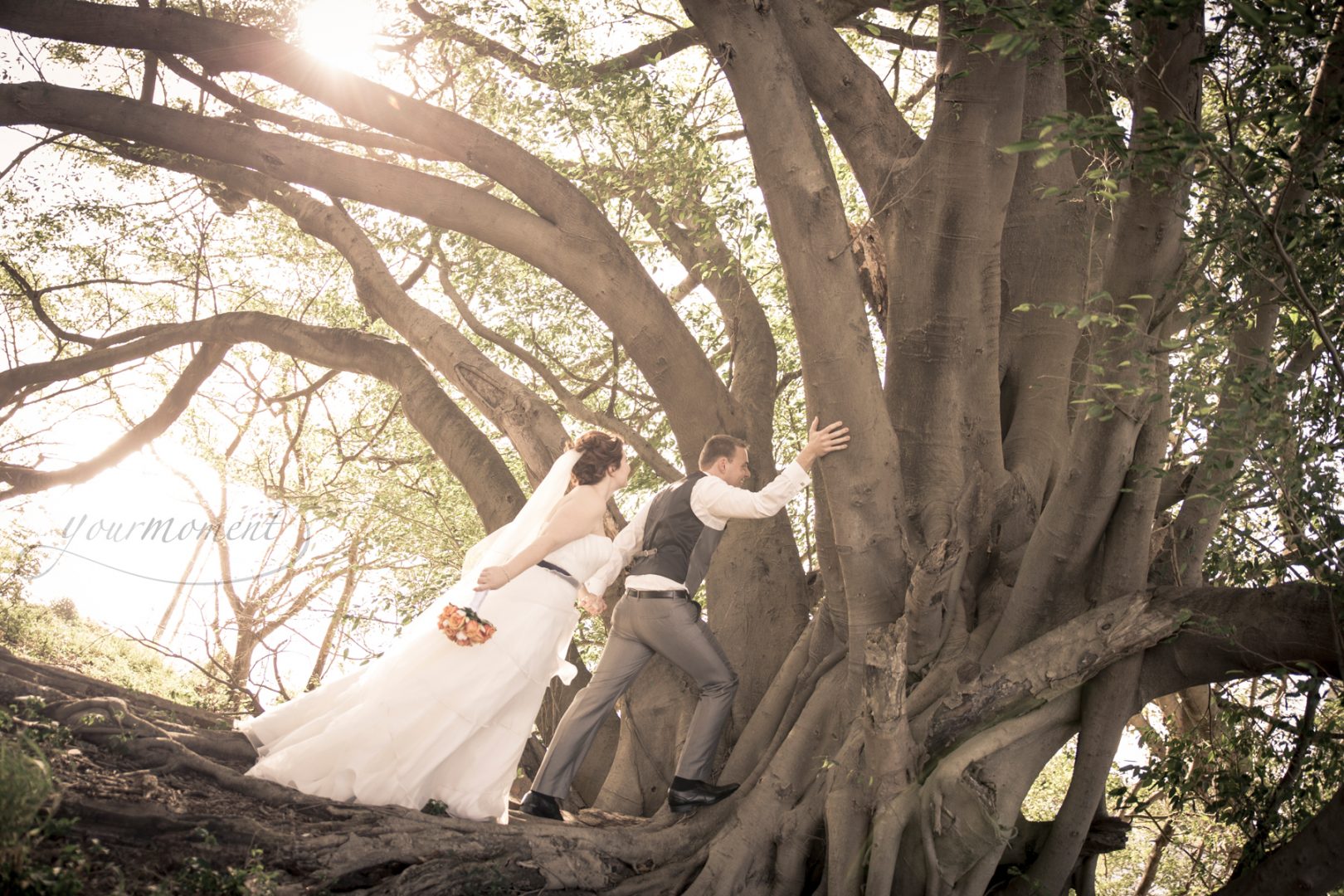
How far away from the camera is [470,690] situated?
552 centimetres

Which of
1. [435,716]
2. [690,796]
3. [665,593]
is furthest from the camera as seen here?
[665,593]

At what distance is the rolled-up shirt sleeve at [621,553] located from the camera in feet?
20.2

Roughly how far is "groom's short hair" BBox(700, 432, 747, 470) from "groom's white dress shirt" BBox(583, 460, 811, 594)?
168 millimetres

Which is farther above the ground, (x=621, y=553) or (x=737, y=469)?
(x=737, y=469)

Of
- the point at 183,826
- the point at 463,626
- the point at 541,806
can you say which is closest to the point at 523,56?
the point at 463,626

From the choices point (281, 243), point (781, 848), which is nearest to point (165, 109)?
point (281, 243)

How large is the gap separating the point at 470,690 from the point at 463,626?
0.34m

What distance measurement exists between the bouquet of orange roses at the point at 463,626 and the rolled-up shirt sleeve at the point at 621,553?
799 millimetres

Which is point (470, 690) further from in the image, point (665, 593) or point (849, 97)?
point (849, 97)

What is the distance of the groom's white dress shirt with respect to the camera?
535 cm

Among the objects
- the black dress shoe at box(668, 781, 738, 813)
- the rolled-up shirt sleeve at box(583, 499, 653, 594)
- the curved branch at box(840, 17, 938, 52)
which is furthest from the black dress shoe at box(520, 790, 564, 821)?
the curved branch at box(840, 17, 938, 52)

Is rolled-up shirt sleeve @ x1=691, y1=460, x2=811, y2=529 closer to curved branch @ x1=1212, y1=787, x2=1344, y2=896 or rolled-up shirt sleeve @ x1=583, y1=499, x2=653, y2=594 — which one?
rolled-up shirt sleeve @ x1=583, y1=499, x2=653, y2=594

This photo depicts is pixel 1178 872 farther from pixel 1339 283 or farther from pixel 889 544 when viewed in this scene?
pixel 1339 283

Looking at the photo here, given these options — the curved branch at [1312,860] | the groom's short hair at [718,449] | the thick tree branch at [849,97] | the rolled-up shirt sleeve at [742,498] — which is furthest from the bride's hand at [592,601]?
the curved branch at [1312,860]
